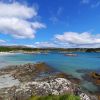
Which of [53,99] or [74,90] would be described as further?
[74,90]

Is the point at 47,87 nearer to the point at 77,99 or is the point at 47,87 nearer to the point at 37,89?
the point at 37,89

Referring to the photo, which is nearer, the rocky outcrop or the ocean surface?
the rocky outcrop

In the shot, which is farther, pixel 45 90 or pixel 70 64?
pixel 70 64

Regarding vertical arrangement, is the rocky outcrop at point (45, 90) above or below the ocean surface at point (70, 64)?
above

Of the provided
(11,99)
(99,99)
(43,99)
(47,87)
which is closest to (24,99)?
(11,99)

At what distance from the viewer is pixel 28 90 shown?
18531 mm

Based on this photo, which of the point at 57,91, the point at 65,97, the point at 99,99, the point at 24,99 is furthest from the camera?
the point at 99,99

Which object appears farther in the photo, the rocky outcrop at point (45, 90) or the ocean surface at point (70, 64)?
the ocean surface at point (70, 64)

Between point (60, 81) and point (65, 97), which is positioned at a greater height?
point (65, 97)

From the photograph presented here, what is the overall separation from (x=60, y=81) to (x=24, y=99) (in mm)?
4689

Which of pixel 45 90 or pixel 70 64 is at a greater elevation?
pixel 45 90

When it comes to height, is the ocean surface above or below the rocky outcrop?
below

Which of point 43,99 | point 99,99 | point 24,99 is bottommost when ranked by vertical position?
point 99,99

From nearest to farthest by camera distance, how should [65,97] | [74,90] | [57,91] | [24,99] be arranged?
[65,97] → [24,99] → [57,91] → [74,90]
